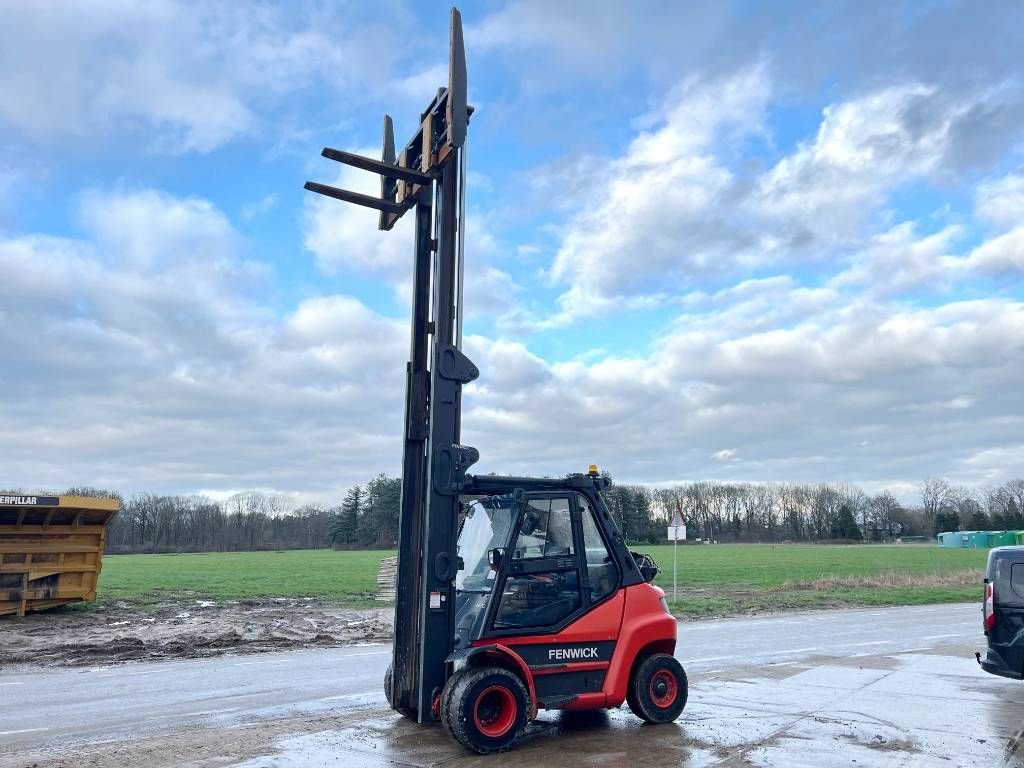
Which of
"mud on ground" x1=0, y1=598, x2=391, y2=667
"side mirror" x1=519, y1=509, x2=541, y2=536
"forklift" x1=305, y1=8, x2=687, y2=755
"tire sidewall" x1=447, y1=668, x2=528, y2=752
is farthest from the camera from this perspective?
"mud on ground" x1=0, y1=598, x2=391, y2=667

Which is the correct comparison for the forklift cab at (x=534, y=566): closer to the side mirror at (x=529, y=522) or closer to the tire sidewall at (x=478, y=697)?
the side mirror at (x=529, y=522)

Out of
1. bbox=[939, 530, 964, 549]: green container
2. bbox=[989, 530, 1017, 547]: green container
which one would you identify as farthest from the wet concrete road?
bbox=[939, 530, 964, 549]: green container

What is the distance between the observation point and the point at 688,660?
42.9 feet

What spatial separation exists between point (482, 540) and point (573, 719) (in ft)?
6.70

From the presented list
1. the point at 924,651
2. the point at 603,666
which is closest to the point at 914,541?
the point at 924,651

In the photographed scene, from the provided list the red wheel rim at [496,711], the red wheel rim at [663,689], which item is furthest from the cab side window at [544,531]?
the red wheel rim at [663,689]

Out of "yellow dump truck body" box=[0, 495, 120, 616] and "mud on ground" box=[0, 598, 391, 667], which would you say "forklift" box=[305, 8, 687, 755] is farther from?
"yellow dump truck body" box=[0, 495, 120, 616]

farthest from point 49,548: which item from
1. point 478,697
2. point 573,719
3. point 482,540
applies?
point 478,697

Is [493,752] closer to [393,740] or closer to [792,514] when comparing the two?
[393,740]

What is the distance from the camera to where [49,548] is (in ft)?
57.9

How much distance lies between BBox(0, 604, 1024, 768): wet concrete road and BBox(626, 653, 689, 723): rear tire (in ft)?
0.61

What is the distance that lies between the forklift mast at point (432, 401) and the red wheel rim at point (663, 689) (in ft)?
6.63

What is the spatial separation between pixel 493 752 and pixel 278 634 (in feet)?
37.0

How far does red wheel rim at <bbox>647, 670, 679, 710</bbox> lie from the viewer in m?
7.96
